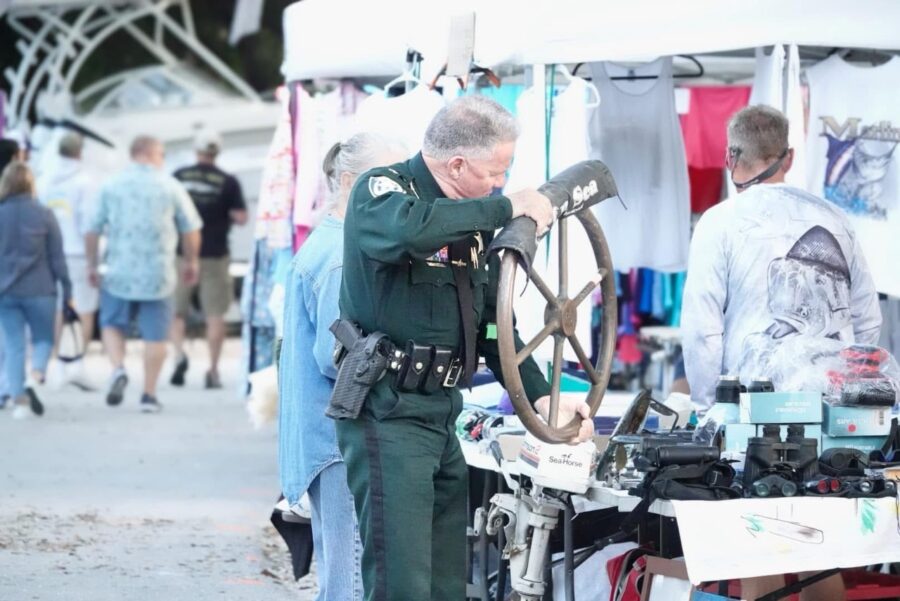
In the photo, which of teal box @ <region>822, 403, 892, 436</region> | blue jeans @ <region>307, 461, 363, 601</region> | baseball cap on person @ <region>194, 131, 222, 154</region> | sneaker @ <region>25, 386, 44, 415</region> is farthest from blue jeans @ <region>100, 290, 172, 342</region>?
teal box @ <region>822, 403, 892, 436</region>

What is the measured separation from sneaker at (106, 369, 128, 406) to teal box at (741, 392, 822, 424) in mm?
9044

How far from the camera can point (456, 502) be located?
4398mm

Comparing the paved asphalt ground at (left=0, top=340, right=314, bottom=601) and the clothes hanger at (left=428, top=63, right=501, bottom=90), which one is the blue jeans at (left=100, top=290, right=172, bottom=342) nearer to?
the paved asphalt ground at (left=0, top=340, right=314, bottom=601)

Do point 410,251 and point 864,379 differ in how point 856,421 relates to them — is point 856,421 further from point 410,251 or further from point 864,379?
point 410,251

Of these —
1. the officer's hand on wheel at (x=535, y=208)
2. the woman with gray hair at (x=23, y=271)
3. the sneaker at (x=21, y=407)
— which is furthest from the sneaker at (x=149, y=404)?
the officer's hand on wheel at (x=535, y=208)

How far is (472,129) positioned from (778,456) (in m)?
1.33

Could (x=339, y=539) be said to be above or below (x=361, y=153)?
below

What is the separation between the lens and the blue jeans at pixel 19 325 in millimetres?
11961

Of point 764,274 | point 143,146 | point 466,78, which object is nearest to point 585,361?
point 764,274

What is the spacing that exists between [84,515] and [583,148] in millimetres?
3463

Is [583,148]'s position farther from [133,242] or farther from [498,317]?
[133,242]

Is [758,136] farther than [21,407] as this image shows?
No

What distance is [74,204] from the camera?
14.2 meters

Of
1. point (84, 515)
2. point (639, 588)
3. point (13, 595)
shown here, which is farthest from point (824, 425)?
point (84, 515)
